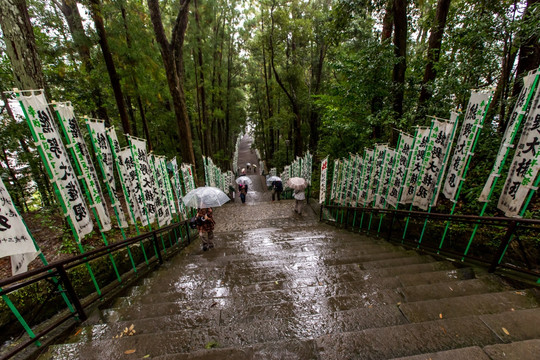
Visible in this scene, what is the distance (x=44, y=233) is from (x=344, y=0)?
38.8 ft

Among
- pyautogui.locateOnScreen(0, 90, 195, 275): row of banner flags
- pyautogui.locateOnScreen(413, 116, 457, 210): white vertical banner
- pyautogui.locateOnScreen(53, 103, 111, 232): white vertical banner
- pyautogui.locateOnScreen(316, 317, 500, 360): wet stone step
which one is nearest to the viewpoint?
pyautogui.locateOnScreen(316, 317, 500, 360): wet stone step

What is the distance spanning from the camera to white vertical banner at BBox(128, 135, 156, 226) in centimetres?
467

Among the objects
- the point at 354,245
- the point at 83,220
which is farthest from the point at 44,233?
the point at 354,245

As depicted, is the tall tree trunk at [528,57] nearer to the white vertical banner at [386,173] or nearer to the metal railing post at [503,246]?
the white vertical banner at [386,173]

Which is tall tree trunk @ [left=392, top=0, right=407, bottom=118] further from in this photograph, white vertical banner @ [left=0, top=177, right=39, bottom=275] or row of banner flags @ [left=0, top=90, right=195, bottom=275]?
white vertical banner @ [left=0, top=177, right=39, bottom=275]

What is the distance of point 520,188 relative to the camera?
3.27m

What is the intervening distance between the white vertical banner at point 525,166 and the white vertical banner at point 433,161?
1.05 metres

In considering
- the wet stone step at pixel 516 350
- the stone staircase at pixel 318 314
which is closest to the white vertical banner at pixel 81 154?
the stone staircase at pixel 318 314

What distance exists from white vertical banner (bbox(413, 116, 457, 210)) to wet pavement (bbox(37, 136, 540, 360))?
1.39 metres

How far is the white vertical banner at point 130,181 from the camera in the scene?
4.45 meters

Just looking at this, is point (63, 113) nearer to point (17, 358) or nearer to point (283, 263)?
point (17, 358)

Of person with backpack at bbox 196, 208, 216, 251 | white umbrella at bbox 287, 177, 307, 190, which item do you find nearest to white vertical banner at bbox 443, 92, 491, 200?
white umbrella at bbox 287, 177, 307, 190

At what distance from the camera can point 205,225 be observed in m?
5.39

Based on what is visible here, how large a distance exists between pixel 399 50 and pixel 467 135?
4.39 m
